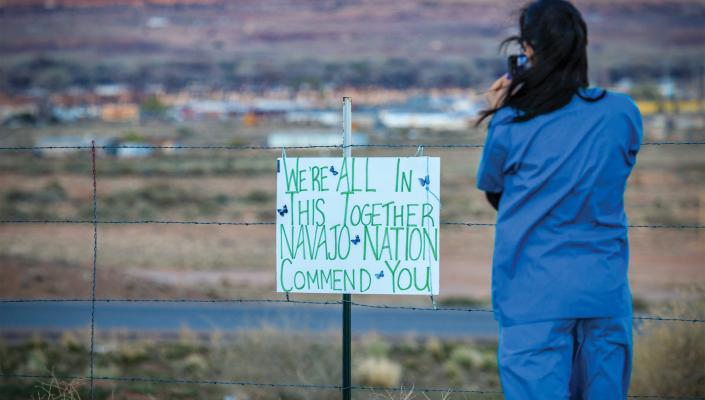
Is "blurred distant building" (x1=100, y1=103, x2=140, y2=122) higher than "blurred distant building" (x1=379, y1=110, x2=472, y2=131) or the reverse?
higher

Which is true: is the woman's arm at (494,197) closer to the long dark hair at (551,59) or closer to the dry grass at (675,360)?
the long dark hair at (551,59)

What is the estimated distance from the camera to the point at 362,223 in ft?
17.1

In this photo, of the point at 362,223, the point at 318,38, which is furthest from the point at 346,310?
the point at 318,38

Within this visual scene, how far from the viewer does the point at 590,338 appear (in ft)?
12.1

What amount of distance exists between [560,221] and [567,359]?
0.50m

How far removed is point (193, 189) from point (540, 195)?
42.4 metres

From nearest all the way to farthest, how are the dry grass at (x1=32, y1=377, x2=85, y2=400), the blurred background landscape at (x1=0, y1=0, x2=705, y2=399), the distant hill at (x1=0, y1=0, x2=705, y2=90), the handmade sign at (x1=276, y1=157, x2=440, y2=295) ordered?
the handmade sign at (x1=276, y1=157, x2=440, y2=295) < the dry grass at (x1=32, y1=377, x2=85, y2=400) < the blurred background landscape at (x1=0, y1=0, x2=705, y2=399) < the distant hill at (x1=0, y1=0, x2=705, y2=90)

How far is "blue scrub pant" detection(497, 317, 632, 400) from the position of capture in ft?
11.8

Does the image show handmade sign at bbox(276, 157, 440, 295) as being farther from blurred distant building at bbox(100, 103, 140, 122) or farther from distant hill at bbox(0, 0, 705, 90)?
distant hill at bbox(0, 0, 705, 90)

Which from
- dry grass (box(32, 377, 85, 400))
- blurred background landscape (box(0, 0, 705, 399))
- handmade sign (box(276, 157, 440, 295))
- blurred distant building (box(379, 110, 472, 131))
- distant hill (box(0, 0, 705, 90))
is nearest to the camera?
handmade sign (box(276, 157, 440, 295))

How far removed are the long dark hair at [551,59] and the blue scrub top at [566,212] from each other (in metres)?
0.04

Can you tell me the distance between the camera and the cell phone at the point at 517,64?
376 cm

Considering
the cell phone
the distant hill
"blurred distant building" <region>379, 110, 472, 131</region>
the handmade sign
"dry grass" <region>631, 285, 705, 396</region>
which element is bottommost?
"dry grass" <region>631, 285, 705, 396</region>

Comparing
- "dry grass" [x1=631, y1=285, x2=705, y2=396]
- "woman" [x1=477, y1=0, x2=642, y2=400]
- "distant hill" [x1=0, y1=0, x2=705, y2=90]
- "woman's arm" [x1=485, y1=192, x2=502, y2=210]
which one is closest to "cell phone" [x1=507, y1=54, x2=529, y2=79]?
"woman" [x1=477, y1=0, x2=642, y2=400]
